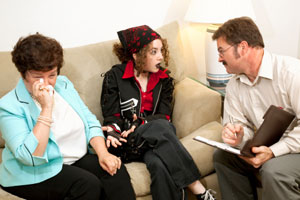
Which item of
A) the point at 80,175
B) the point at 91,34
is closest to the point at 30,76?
the point at 80,175

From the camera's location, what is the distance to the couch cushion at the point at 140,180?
5.53 feet

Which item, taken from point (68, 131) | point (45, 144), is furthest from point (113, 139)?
point (45, 144)

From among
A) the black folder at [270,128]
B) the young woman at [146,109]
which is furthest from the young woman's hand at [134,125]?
the black folder at [270,128]

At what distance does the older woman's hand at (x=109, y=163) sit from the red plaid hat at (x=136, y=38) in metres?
0.71

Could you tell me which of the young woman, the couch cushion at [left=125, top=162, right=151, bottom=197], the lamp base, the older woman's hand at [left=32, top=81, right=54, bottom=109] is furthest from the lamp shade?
the older woman's hand at [left=32, top=81, right=54, bottom=109]

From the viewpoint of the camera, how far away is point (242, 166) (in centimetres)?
179

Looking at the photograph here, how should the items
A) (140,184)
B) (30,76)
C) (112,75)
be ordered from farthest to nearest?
1. (112,75)
2. (140,184)
3. (30,76)

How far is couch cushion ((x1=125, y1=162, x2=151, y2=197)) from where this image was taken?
168 centimetres

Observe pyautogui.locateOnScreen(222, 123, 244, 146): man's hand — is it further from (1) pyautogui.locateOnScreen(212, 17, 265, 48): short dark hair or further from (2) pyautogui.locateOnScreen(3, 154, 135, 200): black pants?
(2) pyautogui.locateOnScreen(3, 154, 135, 200): black pants

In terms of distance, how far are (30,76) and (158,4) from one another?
1413 mm

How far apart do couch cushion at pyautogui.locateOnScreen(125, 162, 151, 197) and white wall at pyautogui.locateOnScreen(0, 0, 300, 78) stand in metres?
1.15

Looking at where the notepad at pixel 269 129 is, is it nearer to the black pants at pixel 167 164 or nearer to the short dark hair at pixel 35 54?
the black pants at pixel 167 164

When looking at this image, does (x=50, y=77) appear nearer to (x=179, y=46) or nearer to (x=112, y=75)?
(x=112, y=75)

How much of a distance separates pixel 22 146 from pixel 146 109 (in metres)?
0.88
